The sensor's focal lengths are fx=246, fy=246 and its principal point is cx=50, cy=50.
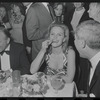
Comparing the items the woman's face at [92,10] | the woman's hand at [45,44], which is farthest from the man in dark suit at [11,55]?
the woman's face at [92,10]

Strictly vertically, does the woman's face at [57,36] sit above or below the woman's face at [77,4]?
below

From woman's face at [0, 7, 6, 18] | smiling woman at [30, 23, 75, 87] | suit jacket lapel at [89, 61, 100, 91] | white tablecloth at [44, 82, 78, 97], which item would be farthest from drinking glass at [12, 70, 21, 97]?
suit jacket lapel at [89, 61, 100, 91]

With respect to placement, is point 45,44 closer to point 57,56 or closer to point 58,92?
point 57,56

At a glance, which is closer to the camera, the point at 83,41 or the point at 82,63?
the point at 83,41

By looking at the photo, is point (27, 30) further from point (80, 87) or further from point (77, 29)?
point (80, 87)

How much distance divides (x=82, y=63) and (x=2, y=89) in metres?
0.91

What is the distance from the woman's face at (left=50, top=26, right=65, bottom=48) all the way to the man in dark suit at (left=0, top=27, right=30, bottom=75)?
358 mm

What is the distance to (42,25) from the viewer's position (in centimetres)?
272

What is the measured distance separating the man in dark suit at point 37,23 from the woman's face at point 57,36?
8 cm

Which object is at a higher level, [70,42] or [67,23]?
[67,23]

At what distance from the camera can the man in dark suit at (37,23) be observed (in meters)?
2.71

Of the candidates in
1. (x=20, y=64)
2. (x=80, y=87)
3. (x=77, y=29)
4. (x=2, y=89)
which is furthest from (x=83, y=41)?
(x=2, y=89)

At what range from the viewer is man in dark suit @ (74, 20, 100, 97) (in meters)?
2.49

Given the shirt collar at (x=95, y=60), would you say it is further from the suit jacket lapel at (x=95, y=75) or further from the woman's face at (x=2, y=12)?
the woman's face at (x=2, y=12)
